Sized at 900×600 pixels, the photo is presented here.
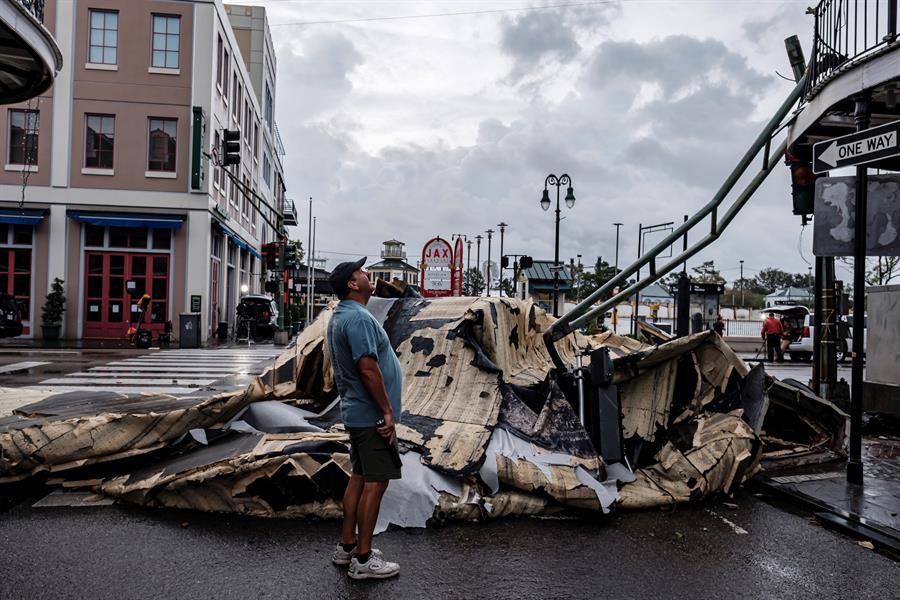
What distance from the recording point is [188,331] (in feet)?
65.6

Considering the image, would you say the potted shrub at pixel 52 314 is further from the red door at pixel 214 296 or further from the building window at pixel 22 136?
the red door at pixel 214 296

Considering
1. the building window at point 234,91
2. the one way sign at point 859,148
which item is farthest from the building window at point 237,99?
the one way sign at point 859,148

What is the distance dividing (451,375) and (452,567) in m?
2.40

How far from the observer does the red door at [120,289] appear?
22172mm

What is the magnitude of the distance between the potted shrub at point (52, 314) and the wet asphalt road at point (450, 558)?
18.6 metres

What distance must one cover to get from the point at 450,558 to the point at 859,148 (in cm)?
478

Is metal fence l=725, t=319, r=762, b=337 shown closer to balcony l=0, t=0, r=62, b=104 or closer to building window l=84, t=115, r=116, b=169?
building window l=84, t=115, r=116, b=169

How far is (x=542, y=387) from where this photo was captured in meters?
6.16

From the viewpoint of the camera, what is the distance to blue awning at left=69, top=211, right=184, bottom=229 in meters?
21.6

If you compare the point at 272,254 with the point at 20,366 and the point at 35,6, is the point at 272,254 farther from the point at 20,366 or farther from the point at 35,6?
the point at 35,6

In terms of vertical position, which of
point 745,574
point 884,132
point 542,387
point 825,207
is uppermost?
point 884,132

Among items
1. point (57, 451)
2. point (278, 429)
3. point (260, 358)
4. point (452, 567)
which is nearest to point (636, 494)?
point (452, 567)

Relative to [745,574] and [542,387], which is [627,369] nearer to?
[542,387]

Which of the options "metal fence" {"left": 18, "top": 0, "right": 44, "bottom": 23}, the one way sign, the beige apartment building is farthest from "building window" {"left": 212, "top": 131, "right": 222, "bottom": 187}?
the one way sign
